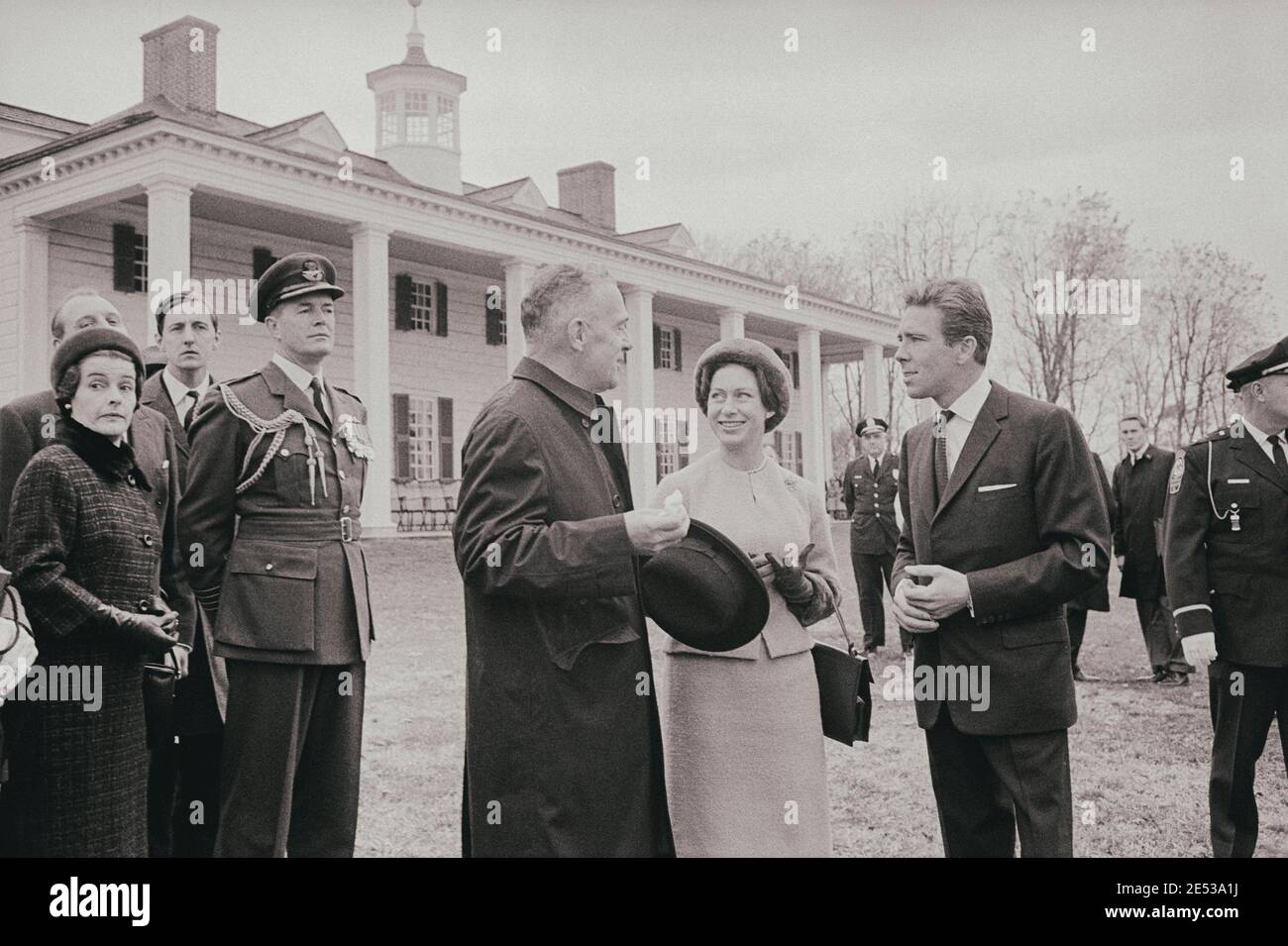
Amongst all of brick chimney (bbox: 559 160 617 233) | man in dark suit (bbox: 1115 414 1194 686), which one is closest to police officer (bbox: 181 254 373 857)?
man in dark suit (bbox: 1115 414 1194 686)

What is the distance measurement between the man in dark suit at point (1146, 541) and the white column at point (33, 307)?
42.1 ft

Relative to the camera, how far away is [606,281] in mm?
2807

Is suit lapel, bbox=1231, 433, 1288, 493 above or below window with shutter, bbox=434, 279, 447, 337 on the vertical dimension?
below

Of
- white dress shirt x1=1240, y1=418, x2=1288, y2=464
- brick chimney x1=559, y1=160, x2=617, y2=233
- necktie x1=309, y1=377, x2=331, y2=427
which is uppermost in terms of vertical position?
brick chimney x1=559, y1=160, x2=617, y2=233

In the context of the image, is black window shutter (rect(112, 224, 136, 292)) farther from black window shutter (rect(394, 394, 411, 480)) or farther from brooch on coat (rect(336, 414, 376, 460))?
brooch on coat (rect(336, 414, 376, 460))

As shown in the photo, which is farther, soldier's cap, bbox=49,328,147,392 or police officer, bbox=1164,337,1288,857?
police officer, bbox=1164,337,1288,857

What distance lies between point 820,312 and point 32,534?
21584mm

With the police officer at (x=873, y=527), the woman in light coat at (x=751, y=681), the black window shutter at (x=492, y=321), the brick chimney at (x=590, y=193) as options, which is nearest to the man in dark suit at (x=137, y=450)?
the woman in light coat at (x=751, y=681)

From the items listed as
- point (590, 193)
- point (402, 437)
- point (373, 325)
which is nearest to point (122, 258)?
point (373, 325)

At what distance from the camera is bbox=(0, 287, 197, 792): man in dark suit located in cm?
341

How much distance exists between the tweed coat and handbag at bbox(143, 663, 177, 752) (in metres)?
0.04

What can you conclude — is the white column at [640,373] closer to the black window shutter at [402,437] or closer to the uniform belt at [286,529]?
the black window shutter at [402,437]

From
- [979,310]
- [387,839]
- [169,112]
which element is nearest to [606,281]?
[979,310]

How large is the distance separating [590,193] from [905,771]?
21099 mm
